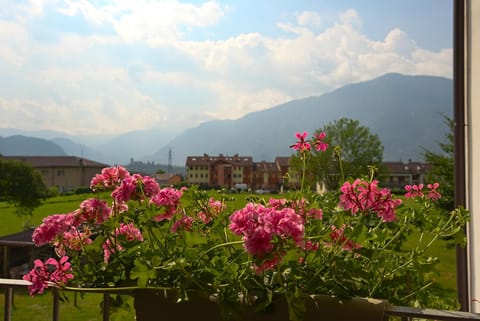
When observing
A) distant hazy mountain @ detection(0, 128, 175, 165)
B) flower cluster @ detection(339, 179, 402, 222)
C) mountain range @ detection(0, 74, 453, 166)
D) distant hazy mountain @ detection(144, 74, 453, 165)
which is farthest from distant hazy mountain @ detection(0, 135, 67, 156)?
flower cluster @ detection(339, 179, 402, 222)

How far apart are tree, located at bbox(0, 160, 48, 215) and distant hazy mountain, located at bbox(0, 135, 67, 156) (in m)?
0.20

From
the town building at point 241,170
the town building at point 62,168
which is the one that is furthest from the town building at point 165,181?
the town building at point 62,168

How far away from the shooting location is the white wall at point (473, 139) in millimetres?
1912

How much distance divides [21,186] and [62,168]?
0.48 m

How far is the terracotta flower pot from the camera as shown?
1.87 ft

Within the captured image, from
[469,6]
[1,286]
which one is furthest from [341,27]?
[1,286]

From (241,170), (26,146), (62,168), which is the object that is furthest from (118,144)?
(241,170)

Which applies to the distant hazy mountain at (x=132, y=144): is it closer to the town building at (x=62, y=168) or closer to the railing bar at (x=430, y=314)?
the town building at (x=62, y=168)

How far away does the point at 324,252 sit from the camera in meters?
0.62

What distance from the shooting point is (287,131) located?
293 inches

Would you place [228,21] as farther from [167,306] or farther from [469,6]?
[167,306]

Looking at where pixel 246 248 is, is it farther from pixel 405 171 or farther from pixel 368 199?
pixel 405 171

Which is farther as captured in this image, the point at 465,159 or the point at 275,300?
the point at 465,159

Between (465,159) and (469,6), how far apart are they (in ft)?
2.62
